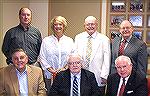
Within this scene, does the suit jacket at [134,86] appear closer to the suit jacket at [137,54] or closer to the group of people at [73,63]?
the group of people at [73,63]

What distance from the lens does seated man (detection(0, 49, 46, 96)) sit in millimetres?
2127

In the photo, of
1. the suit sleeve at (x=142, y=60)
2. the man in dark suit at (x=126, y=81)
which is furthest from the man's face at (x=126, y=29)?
the man in dark suit at (x=126, y=81)

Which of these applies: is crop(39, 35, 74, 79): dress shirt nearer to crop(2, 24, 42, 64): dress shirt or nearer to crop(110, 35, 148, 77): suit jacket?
crop(2, 24, 42, 64): dress shirt

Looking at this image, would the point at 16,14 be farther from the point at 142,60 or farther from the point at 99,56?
the point at 142,60

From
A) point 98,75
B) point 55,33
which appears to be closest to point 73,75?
point 98,75

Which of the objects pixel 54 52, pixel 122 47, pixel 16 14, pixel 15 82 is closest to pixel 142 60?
pixel 122 47

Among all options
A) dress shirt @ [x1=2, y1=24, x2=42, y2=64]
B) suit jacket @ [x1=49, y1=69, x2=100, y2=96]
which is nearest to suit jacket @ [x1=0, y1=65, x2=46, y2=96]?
suit jacket @ [x1=49, y1=69, x2=100, y2=96]

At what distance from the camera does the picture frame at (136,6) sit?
120 inches

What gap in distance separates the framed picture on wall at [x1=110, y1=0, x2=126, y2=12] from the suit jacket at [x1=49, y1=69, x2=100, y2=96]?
46.8 inches

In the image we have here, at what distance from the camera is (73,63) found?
83.4 inches

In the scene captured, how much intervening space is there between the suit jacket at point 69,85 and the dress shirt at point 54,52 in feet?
0.71

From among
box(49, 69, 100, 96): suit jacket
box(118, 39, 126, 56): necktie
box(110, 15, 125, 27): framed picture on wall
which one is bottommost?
box(49, 69, 100, 96): suit jacket

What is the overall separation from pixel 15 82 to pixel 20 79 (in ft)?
0.16

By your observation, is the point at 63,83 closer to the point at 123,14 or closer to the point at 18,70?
the point at 18,70
